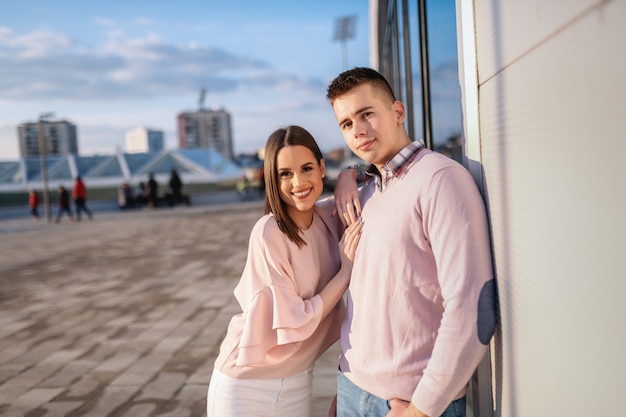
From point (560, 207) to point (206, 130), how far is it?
6121 inches

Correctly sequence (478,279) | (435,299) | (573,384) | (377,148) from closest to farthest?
(573,384), (478,279), (435,299), (377,148)

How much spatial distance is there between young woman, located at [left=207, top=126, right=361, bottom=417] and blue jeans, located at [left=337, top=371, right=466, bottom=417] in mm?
209

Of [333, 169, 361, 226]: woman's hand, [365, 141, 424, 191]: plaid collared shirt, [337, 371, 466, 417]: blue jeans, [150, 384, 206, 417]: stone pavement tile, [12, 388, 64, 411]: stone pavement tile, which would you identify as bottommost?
[150, 384, 206, 417]: stone pavement tile

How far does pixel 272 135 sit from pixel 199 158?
43772 mm

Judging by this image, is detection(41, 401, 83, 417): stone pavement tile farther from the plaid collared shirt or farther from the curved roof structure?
the curved roof structure

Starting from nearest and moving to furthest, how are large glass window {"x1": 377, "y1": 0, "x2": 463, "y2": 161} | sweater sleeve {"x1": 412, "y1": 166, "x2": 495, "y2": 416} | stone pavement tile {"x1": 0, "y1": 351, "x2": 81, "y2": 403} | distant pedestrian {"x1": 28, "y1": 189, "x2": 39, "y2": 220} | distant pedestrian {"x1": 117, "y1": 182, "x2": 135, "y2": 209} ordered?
sweater sleeve {"x1": 412, "y1": 166, "x2": 495, "y2": 416}
large glass window {"x1": 377, "y1": 0, "x2": 463, "y2": 161}
stone pavement tile {"x1": 0, "y1": 351, "x2": 81, "y2": 403}
distant pedestrian {"x1": 28, "y1": 189, "x2": 39, "y2": 220}
distant pedestrian {"x1": 117, "y1": 182, "x2": 135, "y2": 209}

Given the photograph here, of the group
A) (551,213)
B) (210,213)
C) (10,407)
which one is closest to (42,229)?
(210,213)

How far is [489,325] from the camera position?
126 cm

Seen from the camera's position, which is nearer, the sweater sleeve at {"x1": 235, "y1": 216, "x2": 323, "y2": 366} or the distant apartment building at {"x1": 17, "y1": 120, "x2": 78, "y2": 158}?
the sweater sleeve at {"x1": 235, "y1": 216, "x2": 323, "y2": 366}

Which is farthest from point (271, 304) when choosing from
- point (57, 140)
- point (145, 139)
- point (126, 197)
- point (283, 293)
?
point (145, 139)

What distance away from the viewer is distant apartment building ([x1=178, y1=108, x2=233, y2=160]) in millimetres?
152125

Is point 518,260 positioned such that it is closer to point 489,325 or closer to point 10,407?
point 489,325

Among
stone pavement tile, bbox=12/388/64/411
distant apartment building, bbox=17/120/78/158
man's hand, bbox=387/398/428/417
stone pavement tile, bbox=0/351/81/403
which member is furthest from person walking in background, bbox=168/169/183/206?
distant apartment building, bbox=17/120/78/158

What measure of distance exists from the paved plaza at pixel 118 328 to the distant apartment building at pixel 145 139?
155 meters
